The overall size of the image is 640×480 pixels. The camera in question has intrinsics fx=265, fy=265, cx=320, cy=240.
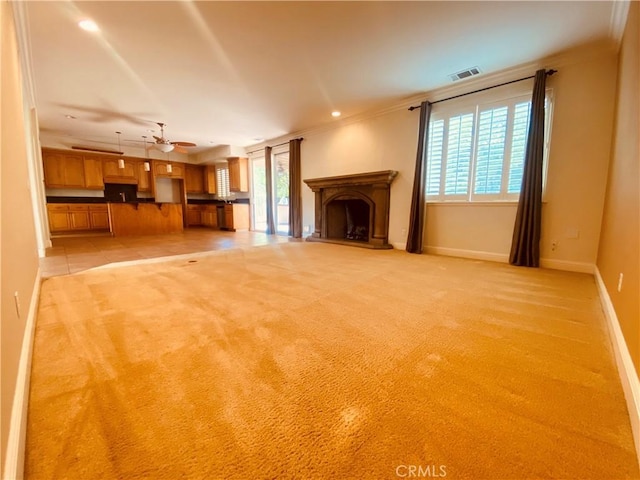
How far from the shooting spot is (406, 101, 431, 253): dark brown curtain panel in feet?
14.3

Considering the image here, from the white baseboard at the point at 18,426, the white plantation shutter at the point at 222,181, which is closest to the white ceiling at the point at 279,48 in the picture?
the white baseboard at the point at 18,426

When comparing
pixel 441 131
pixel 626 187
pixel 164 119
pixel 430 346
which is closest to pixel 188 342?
pixel 430 346

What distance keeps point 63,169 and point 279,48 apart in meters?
8.22

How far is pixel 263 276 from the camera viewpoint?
3.07 meters

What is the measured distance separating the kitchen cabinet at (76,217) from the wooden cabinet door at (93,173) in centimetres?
67

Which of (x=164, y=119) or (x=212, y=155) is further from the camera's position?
(x=212, y=155)

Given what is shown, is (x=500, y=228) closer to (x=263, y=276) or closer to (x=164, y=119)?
(x=263, y=276)

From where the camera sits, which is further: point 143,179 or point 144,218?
point 143,179

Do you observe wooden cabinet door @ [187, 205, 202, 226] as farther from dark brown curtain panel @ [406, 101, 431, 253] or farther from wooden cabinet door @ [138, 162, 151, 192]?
dark brown curtain panel @ [406, 101, 431, 253]

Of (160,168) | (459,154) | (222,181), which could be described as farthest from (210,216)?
(459,154)

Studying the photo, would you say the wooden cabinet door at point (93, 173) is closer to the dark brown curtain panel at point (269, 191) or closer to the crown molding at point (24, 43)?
the crown molding at point (24, 43)

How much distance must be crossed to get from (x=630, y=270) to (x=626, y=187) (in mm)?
832

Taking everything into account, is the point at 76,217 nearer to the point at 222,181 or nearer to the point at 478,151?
the point at 222,181

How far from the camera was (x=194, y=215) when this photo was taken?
10.1 metres
